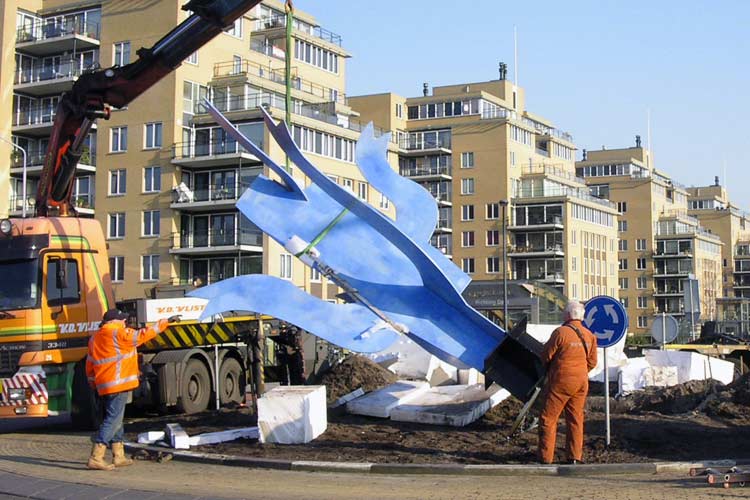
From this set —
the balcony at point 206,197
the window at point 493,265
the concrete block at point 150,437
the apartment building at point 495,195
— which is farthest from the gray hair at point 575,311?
the window at point 493,265

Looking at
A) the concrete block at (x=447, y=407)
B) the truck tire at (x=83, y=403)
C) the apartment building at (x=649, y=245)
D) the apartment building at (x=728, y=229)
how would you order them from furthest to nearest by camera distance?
the apartment building at (x=728, y=229) → the apartment building at (x=649, y=245) → the truck tire at (x=83, y=403) → the concrete block at (x=447, y=407)

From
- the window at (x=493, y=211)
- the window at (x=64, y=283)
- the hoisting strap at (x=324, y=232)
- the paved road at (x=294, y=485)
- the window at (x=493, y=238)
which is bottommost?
the paved road at (x=294, y=485)

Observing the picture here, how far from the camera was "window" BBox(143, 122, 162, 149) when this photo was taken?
57.4m

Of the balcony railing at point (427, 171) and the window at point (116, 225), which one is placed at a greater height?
the balcony railing at point (427, 171)

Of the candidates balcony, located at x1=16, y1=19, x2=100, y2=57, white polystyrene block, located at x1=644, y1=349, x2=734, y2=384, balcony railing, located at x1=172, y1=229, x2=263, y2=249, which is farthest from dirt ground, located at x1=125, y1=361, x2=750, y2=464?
balcony, located at x1=16, y1=19, x2=100, y2=57

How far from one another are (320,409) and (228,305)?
6.56 ft

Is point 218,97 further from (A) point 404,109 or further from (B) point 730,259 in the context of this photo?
(B) point 730,259

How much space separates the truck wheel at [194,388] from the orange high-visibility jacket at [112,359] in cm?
617

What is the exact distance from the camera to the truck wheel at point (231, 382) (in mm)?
20172

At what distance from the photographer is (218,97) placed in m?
58.0

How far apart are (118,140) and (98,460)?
4981 centimetres

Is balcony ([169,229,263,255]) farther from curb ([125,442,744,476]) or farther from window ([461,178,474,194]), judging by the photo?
curb ([125,442,744,476])

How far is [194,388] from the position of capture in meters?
19.0

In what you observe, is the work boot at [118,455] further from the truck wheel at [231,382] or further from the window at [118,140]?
the window at [118,140]
